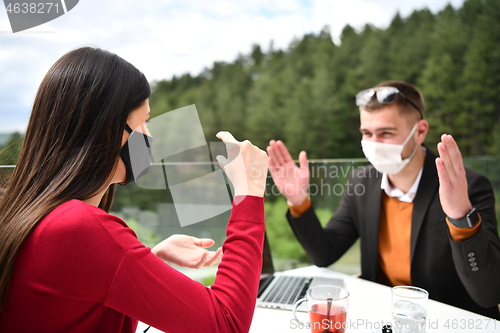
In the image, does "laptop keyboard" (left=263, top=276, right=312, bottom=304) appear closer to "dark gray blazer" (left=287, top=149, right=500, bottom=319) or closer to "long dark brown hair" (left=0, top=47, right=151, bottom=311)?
"dark gray blazer" (left=287, top=149, right=500, bottom=319)

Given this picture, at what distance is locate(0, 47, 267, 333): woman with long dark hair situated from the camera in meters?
0.62

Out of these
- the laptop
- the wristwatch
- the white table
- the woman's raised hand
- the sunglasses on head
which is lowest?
the laptop

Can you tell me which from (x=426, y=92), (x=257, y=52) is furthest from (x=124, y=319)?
(x=257, y=52)

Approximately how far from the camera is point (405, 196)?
1573 mm

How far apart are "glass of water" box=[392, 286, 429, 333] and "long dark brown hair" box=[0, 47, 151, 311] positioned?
774 mm

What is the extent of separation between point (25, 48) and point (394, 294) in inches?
108

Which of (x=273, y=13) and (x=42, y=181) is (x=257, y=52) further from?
(x=42, y=181)

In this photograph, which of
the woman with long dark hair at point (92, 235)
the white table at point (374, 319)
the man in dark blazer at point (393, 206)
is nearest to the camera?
the woman with long dark hair at point (92, 235)

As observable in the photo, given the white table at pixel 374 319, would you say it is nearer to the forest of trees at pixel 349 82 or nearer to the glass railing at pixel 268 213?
the glass railing at pixel 268 213

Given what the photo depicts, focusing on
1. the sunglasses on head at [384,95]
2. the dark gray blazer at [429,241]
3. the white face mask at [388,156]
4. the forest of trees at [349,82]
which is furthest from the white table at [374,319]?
the forest of trees at [349,82]

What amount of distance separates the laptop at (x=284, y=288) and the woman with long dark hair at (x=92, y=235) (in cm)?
44

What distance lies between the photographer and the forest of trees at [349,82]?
813 centimetres

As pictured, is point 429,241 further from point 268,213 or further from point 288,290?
point 268,213

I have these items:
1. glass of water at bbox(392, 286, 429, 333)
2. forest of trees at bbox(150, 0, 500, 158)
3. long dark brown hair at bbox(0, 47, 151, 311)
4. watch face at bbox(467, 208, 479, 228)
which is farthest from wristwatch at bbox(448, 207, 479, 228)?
forest of trees at bbox(150, 0, 500, 158)
